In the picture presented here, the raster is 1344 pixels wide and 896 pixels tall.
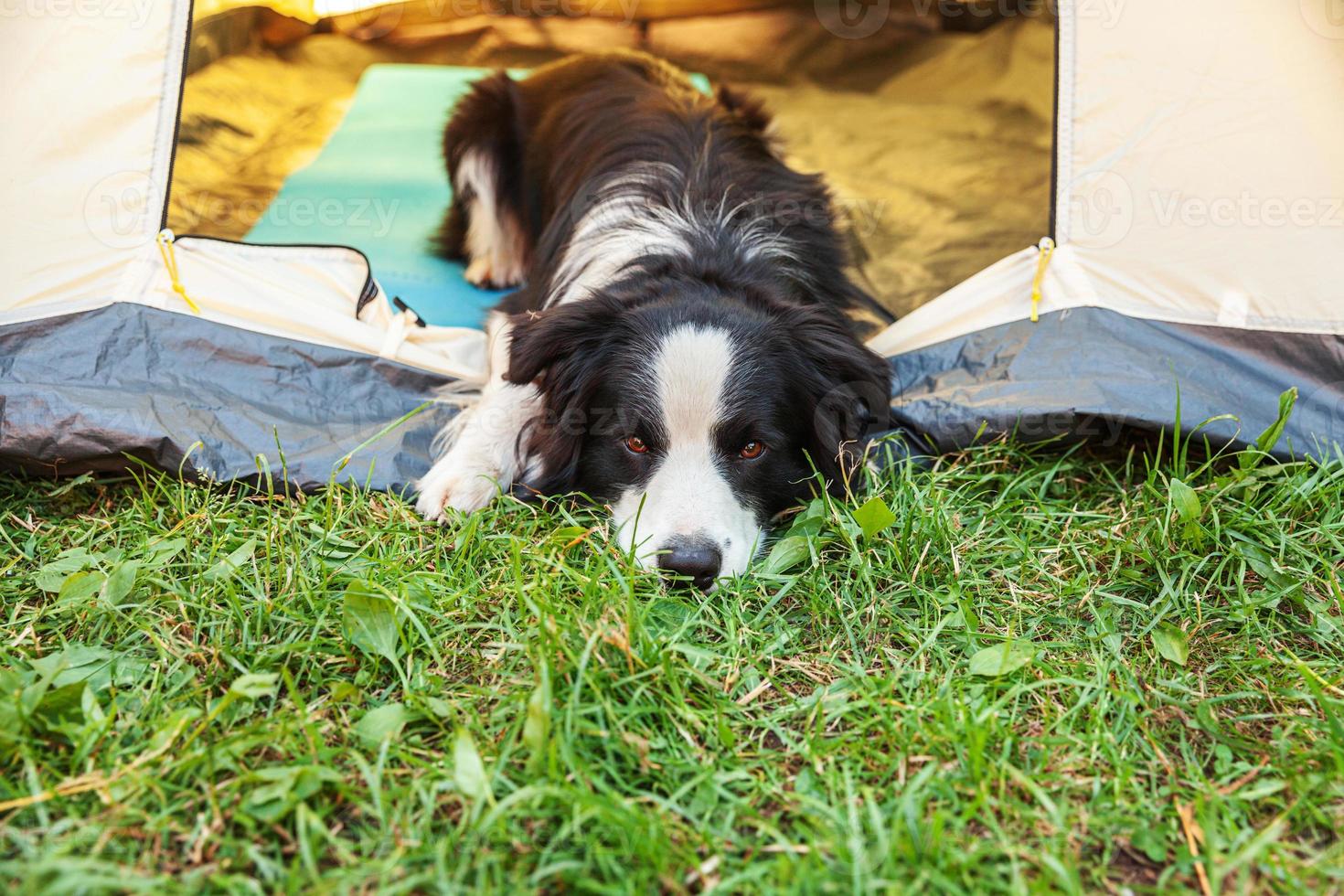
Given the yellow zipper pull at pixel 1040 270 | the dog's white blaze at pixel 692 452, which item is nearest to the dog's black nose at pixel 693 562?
the dog's white blaze at pixel 692 452

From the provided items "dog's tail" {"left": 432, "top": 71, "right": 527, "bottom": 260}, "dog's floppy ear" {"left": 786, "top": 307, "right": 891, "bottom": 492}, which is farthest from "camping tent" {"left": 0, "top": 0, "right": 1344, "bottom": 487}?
"dog's tail" {"left": 432, "top": 71, "right": 527, "bottom": 260}

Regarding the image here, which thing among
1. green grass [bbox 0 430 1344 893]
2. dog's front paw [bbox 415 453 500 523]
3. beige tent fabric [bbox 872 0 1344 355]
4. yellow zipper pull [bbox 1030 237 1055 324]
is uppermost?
beige tent fabric [bbox 872 0 1344 355]

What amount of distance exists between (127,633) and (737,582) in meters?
1.66

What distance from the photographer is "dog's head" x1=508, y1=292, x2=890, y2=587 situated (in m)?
3.18

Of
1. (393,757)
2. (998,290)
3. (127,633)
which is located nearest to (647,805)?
(393,757)

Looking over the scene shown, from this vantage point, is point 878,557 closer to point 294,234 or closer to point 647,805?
point 647,805

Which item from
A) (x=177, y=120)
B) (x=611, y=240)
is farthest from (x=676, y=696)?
(x=177, y=120)

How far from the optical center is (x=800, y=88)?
740cm

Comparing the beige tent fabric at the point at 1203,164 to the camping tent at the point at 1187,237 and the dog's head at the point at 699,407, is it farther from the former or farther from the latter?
the dog's head at the point at 699,407

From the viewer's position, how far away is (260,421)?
3.58 meters

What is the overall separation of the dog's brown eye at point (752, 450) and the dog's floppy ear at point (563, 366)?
1.73 ft

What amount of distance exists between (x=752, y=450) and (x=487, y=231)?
2.62m

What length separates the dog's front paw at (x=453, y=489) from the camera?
11.1 feet

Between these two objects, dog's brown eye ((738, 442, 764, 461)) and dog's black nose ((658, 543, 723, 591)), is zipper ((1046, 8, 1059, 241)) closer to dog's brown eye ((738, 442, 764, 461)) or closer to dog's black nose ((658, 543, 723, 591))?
dog's brown eye ((738, 442, 764, 461))
